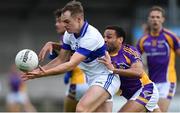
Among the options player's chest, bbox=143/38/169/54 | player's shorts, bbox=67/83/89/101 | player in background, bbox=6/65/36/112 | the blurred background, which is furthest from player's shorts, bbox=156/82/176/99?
the blurred background

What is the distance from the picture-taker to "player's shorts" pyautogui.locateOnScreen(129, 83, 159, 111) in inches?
364

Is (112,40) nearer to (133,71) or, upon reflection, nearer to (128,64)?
(128,64)

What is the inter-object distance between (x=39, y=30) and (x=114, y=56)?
20.1 m

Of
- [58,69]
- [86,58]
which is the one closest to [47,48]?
[86,58]

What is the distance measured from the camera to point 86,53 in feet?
27.8

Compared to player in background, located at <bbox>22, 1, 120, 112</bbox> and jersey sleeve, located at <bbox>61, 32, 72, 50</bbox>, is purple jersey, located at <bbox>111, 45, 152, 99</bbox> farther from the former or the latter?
jersey sleeve, located at <bbox>61, 32, 72, 50</bbox>

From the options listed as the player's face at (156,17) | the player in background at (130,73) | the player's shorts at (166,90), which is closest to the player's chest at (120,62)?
the player in background at (130,73)

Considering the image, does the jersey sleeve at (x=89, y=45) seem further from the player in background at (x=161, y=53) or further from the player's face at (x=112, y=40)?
the player in background at (x=161, y=53)

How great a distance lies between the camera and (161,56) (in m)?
11.5

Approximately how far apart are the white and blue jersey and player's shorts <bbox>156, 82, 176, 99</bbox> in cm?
248

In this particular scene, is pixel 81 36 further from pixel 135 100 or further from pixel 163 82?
pixel 163 82

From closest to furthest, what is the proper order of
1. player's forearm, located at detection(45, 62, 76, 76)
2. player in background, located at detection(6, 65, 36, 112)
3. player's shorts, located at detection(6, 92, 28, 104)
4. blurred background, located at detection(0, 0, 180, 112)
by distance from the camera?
player's forearm, located at detection(45, 62, 76, 76) < player in background, located at detection(6, 65, 36, 112) < player's shorts, located at detection(6, 92, 28, 104) < blurred background, located at detection(0, 0, 180, 112)

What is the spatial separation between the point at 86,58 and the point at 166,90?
3.07 m

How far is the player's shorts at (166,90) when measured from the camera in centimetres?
1133
